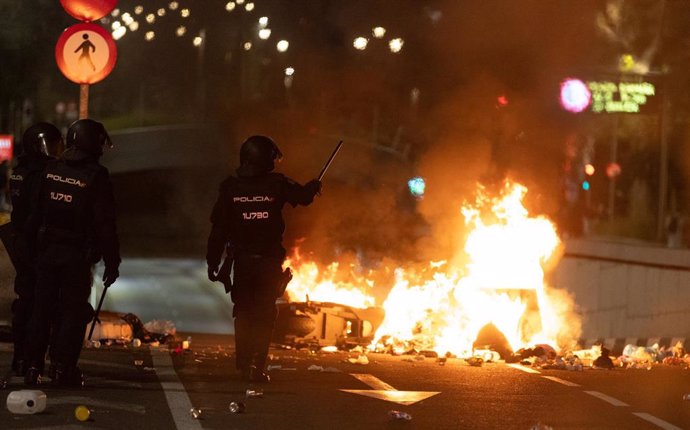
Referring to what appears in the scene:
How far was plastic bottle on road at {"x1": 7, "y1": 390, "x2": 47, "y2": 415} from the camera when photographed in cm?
849

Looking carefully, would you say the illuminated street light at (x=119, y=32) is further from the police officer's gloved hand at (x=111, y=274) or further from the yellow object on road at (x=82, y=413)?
the yellow object on road at (x=82, y=413)

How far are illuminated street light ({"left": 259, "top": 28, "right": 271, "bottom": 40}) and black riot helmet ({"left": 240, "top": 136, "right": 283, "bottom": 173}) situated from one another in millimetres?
35517

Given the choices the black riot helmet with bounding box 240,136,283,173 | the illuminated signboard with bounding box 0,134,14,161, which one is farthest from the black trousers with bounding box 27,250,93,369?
the illuminated signboard with bounding box 0,134,14,161

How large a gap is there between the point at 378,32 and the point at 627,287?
12331 mm

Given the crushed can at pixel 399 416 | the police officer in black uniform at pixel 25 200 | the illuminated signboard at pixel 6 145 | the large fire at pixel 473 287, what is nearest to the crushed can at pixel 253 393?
the crushed can at pixel 399 416

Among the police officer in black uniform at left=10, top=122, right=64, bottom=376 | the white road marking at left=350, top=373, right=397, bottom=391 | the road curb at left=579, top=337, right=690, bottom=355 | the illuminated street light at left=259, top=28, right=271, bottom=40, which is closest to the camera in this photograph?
the white road marking at left=350, top=373, right=397, bottom=391

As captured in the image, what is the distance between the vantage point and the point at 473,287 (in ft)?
69.8

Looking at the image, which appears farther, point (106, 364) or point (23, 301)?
point (106, 364)

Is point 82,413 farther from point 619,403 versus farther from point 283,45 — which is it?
point 283,45

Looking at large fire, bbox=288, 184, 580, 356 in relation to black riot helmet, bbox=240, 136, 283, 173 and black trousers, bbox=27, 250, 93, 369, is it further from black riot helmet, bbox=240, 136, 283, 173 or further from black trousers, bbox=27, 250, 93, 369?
black trousers, bbox=27, 250, 93, 369

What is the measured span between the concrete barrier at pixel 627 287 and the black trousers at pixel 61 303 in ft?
41.0

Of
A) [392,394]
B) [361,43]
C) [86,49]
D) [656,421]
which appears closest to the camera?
[656,421]

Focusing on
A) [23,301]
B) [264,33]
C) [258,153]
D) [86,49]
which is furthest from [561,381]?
[264,33]

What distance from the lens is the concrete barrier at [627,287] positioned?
2298cm
